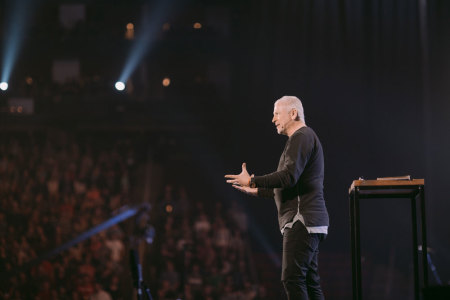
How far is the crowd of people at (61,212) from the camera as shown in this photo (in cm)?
839

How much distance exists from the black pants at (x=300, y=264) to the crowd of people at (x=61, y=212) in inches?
226

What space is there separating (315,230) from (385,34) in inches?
273

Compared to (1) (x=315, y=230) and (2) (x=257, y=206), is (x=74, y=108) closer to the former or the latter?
(2) (x=257, y=206)

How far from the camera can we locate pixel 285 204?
3012 millimetres

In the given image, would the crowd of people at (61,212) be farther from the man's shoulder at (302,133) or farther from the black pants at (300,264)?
the man's shoulder at (302,133)

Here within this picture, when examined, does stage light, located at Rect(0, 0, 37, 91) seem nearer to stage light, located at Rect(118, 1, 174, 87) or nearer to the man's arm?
stage light, located at Rect(118, 1, 174, 87)

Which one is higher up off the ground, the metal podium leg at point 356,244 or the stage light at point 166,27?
the stage light at point 166,27

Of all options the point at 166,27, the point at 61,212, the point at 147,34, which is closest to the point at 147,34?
the point at 147,34

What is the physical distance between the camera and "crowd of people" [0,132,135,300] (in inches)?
330

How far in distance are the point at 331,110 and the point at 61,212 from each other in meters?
4.94

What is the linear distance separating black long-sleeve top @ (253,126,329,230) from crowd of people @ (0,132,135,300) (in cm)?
575

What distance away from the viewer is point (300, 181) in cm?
299

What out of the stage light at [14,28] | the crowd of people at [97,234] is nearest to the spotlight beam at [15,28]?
the stage light at [14,28]

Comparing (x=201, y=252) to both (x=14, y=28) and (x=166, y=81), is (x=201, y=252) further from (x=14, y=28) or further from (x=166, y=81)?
(x=14, y=28)
